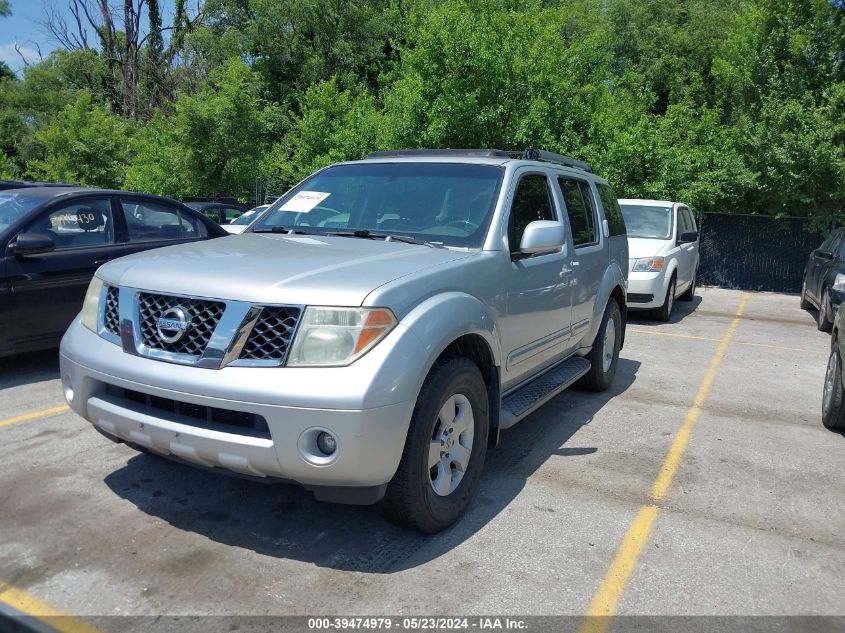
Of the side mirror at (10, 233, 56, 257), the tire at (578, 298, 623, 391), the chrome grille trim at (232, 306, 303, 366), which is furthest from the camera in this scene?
the tire at (578, 298, 623, 391)

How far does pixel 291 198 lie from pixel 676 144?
16.8m

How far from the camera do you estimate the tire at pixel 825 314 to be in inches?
430

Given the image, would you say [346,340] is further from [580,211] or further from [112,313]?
[580,211]

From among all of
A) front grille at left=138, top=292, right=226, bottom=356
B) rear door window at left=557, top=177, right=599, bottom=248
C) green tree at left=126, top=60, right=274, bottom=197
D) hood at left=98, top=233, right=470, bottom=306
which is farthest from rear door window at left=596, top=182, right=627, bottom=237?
green tree at left=126, top=60, right=274, bottom=197

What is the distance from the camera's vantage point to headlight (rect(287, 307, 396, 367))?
3.02 m

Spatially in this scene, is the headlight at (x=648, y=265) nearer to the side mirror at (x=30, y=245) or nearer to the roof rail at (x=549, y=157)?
the roof rail at (x=549, y=157)

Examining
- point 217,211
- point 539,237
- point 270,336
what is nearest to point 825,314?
point 539,237

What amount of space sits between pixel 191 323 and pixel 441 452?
135 cm

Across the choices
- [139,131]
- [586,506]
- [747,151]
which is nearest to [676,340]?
[586,506]

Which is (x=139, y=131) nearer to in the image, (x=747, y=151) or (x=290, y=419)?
(x=747, y=151)

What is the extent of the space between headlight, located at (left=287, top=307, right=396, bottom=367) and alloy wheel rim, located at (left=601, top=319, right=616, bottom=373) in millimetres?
3784

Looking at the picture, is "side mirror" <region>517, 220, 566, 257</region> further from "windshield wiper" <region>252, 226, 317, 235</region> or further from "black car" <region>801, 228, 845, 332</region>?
"black car" <region>801, 228, 845, 332</region>

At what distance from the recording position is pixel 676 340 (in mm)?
9906

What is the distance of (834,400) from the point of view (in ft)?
18.2
